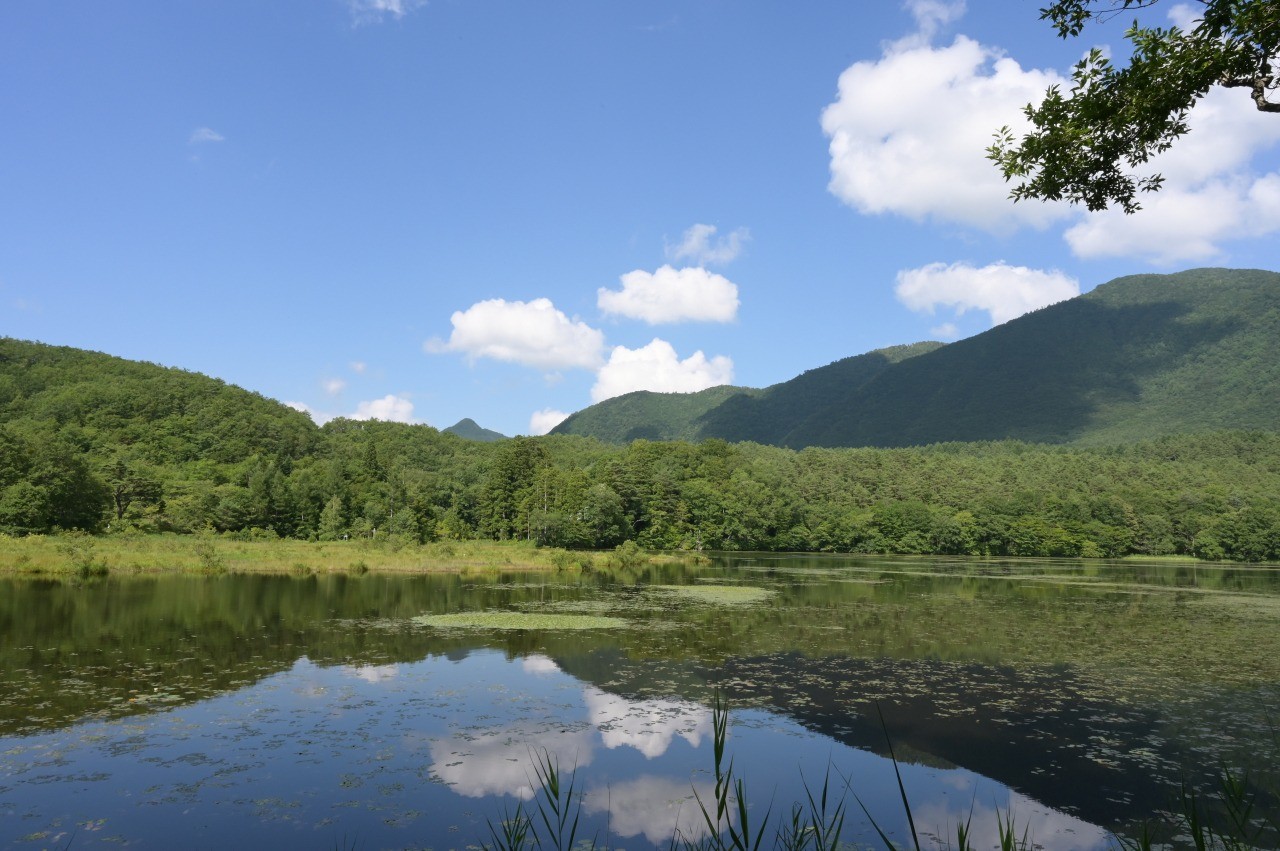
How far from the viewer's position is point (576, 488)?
90.3m

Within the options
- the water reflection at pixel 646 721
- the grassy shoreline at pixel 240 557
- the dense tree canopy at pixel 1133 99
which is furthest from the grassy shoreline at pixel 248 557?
the dense tree canopy at pixel 1133 99

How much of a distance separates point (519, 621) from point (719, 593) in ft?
48.8

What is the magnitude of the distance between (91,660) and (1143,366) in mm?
235571

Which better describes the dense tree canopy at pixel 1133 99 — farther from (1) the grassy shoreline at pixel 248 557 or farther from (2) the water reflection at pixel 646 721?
(1) the grassy shoreline at pixel 248 557

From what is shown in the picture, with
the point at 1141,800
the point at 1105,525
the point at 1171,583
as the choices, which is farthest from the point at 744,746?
the point at 1105,525

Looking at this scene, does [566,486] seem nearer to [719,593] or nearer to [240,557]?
[240,557]

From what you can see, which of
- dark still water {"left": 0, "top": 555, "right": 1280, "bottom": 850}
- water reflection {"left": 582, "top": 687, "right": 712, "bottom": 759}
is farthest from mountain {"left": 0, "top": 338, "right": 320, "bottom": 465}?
water reflection {"left": 582, "top": 687, "right": 712, "bottom": 759}

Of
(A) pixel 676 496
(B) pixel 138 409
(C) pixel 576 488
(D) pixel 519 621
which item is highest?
(B) pixel 138 409

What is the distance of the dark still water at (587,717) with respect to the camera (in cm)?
997

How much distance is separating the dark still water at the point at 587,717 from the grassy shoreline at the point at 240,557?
12.8m

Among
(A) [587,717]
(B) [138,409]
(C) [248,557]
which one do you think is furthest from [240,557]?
(B) [138,409]

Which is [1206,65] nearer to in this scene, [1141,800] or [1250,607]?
[1141,800]

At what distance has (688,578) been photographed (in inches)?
2014

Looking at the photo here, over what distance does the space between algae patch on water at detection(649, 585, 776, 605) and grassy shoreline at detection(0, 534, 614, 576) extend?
47.8ft
